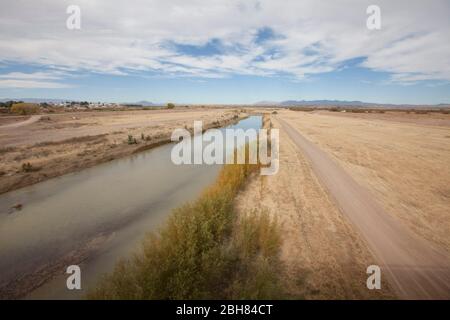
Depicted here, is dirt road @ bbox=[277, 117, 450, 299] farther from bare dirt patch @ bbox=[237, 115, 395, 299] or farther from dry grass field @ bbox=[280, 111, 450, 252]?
dry grass field @ bbox=[280, 111, 450, 252]

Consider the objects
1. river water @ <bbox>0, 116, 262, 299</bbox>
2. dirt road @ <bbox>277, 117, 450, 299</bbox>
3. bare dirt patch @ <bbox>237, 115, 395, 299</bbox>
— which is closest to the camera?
dirt road @ <bbox>277, 117, 450, 299</bbox>

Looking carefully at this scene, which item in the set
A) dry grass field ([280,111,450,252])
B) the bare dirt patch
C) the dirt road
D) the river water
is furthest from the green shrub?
dry grass field ([280,111,450,252])

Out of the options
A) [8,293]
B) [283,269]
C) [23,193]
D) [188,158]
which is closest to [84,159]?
[23,193]

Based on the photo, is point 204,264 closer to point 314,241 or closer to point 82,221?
point 314,241

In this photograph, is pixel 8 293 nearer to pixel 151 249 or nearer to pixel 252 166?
pixel 151 249

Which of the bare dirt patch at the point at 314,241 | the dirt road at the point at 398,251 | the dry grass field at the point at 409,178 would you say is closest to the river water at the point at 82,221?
the bare dirt patch at the point at 314,241

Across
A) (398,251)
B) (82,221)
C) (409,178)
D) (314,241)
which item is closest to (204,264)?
(314,241)

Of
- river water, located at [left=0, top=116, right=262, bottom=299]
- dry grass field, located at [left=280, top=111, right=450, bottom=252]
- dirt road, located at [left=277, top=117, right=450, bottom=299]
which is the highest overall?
dry grass field, located at [left=280, top=111, right=450, bottom=252]
